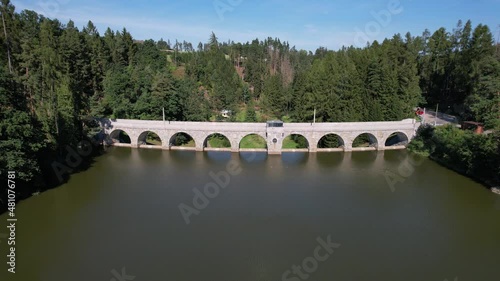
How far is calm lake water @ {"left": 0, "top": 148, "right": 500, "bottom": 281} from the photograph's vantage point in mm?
16453

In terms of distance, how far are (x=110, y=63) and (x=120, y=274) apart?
45067mm

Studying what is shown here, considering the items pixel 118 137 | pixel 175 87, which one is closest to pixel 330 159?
pixel 175 87

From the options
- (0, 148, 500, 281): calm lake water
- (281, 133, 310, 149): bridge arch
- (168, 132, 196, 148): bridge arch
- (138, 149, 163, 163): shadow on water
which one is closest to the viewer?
(0, 148, 500, 281): calm lake water

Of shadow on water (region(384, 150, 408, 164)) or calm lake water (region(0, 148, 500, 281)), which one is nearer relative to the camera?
calm lake water (region(0, 148, 500, 281))

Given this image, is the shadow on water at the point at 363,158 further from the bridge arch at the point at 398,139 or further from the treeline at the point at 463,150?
the treeline at the point at 463,150

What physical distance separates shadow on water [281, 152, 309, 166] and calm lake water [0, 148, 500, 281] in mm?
1687

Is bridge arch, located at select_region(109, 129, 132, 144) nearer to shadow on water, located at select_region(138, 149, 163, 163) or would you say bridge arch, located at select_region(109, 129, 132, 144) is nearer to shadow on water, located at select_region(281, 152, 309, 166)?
shadow on water, located at select_region(138, 149, 163, 163)

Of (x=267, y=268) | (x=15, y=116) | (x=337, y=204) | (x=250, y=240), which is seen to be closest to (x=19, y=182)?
(x=15, y=116)

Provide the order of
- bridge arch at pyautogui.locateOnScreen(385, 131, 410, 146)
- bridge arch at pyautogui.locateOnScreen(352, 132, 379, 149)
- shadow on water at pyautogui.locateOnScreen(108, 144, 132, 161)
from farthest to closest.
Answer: bridge arch at pyautogui.locateOnScreen(385, 131, 410, 146)
bridge arch at pyautogui.locateOnScreen(352, 132, 379, 149)
shadow on water at pyautogui.locateOnScreen(108, 144, 132, 161)

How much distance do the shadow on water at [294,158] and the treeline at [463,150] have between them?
12.0 metres

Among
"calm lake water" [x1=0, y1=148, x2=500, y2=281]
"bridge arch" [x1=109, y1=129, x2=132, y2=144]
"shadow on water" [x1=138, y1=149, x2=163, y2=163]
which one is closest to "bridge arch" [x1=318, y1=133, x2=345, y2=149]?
"calm lake water" [x1=0, y1=148, x2=500, y2=281]

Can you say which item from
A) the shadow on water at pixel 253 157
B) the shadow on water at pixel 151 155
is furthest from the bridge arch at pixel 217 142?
the shadow on water at pixel 151 155

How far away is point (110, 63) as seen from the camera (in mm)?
53625

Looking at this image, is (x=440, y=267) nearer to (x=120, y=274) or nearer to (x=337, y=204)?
(x=337, y=204)
